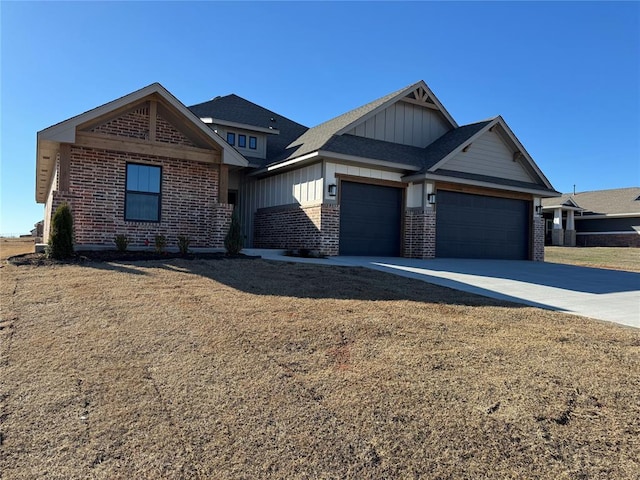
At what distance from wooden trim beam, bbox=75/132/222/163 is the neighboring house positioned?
1181 inches

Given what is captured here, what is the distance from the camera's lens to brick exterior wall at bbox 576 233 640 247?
3412 cm

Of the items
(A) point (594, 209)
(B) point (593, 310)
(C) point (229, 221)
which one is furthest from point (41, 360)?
(A) point (594, 209)

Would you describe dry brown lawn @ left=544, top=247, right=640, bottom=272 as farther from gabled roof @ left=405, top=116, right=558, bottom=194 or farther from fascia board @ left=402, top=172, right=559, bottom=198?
gabled roof @ left=405, top=116, right=558, bottom=194

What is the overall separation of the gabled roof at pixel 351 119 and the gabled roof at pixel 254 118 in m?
1.95

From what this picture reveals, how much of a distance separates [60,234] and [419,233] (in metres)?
10.4

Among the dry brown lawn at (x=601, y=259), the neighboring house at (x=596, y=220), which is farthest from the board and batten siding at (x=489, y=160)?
the neighboring house at (x=596, y=220)

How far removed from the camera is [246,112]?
1914cm

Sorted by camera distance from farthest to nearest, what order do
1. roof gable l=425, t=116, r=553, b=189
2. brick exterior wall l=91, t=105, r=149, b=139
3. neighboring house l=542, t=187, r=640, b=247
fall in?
neighboring house l=542, t=187, r=640, b=247 → roof gable l=425, t=116, r=553, b=189 → brick exterior wall l=91, t=105, r=149, b=139

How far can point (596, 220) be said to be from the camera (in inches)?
1448

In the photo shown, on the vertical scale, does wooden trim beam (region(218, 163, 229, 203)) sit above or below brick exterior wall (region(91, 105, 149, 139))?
below

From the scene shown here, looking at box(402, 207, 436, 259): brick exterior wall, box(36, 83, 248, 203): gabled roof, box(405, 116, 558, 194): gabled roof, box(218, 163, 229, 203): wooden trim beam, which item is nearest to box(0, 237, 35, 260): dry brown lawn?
box(36, 83, 248, 203): gabled roof

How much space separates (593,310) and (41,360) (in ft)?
23.2

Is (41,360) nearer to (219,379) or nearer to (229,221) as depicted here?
(219,379)

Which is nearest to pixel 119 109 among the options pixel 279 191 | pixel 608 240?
pixel 279 191
